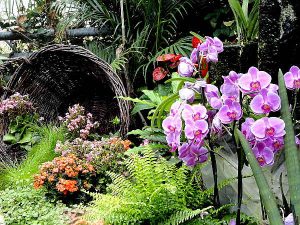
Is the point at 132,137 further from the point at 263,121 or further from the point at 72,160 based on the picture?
the point at 263,121

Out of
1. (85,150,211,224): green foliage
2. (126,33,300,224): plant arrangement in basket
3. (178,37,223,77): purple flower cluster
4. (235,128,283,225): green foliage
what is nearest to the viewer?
(235,128,283,225): green foliage

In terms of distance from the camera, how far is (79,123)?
424 cm

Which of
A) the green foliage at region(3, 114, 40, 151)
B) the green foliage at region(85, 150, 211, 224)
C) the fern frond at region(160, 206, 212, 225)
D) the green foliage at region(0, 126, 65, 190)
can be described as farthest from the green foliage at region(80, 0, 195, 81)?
the fern frond at region(160, 206, 212, 225)

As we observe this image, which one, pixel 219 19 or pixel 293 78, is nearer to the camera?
pixel 293 78

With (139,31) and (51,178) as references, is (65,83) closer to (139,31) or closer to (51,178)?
(139,31)

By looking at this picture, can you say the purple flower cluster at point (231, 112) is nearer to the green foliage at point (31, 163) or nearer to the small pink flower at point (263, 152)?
the small pink flower at point (263, 152)

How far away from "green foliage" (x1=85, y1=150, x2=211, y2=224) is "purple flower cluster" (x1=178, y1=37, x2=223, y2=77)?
1.93 ft

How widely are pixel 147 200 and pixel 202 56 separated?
0.86 m

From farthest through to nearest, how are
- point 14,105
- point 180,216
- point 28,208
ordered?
point 14,105 → point 28,208 → point 180,216

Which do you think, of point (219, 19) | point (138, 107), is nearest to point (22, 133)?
point (138, 107)

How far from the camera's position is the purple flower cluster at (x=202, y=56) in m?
2.00

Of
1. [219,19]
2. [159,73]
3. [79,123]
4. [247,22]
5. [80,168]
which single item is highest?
[219,19]

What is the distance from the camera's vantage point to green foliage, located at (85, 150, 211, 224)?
2.35 metres

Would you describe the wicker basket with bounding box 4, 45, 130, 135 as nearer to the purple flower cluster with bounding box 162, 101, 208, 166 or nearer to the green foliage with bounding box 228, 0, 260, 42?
the green foliage with bounding box 228, 0, 260, 42
